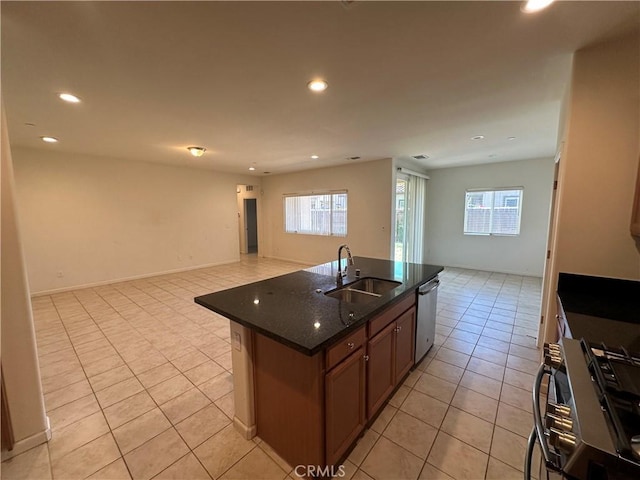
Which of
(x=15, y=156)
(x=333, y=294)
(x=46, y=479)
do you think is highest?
(x=15, y=156)

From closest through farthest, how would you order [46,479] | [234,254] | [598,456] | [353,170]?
[598,456] < [46,479] < [353,170] < [234,254]

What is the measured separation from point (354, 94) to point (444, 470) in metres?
2.84

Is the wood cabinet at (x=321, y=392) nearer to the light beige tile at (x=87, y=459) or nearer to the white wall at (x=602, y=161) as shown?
the light beige tile at (x=87, y=459)

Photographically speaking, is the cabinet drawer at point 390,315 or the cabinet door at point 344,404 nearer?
the cabinet door at point 344,404

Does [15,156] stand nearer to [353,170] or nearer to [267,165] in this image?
[267,165]

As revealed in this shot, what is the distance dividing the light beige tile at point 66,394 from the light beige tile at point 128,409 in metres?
0.38

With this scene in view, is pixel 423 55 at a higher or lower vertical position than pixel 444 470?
higher

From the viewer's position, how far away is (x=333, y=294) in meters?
2.04

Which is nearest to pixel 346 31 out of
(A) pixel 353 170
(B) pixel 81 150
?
(A) pixel 353 170

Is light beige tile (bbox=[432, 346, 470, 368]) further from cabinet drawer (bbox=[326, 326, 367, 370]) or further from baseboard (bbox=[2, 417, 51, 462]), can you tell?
baseboard (bbox=[2, 417, 51, 462])

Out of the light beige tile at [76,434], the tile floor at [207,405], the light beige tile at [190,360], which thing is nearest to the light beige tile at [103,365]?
the tile floor at [207,405]

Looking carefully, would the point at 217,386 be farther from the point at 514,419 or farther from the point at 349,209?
the point at 349,209

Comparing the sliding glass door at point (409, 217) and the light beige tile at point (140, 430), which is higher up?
the sliding glass door at point (409, 217)

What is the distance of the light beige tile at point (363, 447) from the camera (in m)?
1.57
